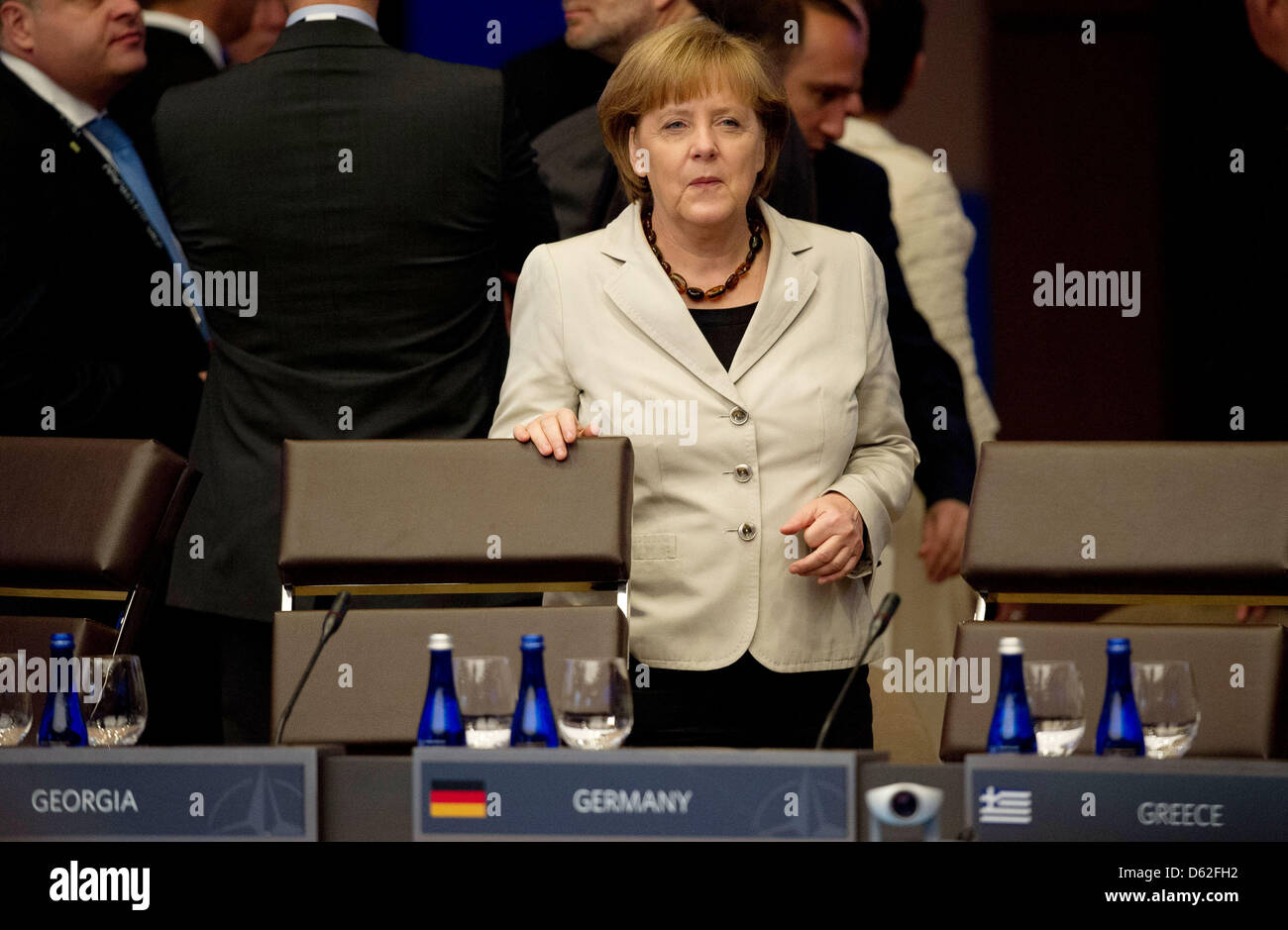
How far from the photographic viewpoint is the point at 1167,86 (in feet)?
13.2

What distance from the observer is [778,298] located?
2.58m

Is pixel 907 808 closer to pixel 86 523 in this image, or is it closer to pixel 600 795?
pixel 600 795

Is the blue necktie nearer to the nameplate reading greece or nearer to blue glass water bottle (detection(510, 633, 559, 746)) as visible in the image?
blue glass water bottle (detection(510, 633, 559, 746))

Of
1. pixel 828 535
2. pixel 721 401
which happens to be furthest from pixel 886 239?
pixel 828 535

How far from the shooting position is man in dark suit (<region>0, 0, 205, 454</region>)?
339 cm

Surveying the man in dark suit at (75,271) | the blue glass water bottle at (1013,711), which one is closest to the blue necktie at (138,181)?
the man in dark suit at (75,271)

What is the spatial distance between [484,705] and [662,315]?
0.76m

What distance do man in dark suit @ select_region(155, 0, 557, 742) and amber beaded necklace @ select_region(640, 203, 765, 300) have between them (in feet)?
1.35

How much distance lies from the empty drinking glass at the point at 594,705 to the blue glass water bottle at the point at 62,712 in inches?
24.3

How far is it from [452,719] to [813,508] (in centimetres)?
66

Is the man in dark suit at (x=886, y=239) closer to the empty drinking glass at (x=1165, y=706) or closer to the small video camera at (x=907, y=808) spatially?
the empty drinking glass at (x=1165, y=706)

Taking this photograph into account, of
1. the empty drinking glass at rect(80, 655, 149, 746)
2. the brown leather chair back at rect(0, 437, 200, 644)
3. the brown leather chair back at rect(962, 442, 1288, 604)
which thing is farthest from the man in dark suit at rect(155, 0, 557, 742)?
the brown leather chair back at rect(962, 442, 1288, 604)
